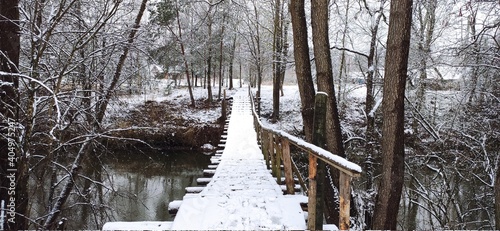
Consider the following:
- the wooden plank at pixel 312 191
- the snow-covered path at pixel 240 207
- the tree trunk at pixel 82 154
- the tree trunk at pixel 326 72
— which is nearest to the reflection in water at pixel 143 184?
the tree trunk at pixel 82 154

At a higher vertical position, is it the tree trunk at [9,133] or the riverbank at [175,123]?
the tree trunk at [9,133]

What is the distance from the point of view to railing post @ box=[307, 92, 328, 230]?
2.71 m

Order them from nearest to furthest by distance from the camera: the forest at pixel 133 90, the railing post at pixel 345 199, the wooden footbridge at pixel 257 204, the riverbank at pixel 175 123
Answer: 1. the railing post at pixel 345 199
2. the wooden footbridge at pixel 257 204
3. the forest at pixel 133 90
4. the riverbank at pixel 175 123

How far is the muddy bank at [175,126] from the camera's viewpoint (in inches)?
680

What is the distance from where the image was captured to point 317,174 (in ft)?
9.07

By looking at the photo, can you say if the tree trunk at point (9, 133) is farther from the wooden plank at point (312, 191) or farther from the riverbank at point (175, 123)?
the riverbank at point (175, 123)

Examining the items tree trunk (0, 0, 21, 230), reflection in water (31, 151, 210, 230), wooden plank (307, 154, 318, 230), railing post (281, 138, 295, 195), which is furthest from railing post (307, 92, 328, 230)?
reflection in water (31, 151, 210, 230)

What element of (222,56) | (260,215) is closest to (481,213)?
(260,215)

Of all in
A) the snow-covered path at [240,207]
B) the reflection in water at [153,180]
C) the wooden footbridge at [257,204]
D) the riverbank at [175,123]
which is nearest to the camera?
the wooden footbridge at [257,204]

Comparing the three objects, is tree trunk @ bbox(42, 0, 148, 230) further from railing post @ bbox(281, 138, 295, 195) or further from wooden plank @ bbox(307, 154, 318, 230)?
wooden plank @ bbox(307, 154, 318, 230)

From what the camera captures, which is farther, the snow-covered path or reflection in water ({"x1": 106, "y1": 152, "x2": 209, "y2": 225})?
reflection in water ({"x1": 106, "y1": 152, "x2": 209, "y2": 225})

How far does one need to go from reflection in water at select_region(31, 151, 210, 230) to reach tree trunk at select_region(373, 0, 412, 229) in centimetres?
586

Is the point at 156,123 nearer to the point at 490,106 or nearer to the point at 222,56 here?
the point at 222,56

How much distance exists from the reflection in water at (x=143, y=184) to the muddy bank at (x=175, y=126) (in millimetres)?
908
